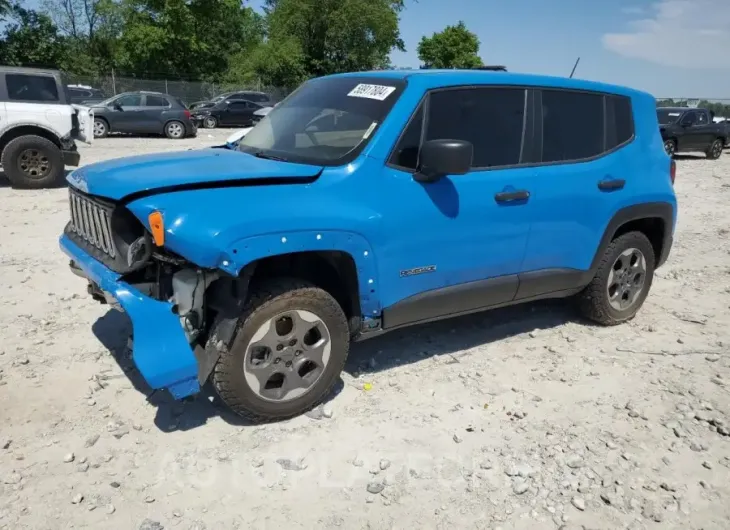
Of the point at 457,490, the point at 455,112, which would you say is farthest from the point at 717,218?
the point at 457,490

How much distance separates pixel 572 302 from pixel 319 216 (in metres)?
2.84

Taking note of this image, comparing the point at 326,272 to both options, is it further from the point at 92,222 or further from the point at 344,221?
the point at 92,222

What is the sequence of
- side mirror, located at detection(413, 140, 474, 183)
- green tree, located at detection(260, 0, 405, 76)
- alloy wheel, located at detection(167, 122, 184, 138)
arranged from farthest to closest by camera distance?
green tree, located at detection(260, 0, 405, 76) < alloy wheel, located at detection(167, 122, 184, 138) < side mirror, located at detection(413, 140, 474, 183)

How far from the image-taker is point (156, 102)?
19.8 metres

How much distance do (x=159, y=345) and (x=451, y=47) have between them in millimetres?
67807

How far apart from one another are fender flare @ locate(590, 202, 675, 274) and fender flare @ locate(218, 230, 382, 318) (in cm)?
203

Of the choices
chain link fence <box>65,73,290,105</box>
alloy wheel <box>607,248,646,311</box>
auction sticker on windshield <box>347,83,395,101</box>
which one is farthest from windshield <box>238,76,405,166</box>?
chain link fence <box>65,73,290,105</box>

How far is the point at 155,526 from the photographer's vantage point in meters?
2.64

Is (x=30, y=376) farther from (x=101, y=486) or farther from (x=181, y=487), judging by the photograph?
(x=181, y=487)

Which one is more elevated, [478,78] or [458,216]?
[478,78]

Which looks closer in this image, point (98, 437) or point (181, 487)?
point (181, 487)

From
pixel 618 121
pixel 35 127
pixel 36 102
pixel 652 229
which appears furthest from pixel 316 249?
pixel 36 102

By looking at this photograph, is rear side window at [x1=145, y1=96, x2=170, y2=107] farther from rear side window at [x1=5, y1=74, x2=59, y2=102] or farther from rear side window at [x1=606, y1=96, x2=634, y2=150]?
rear side window at [x1=606, y1=96, x2=634, y2=150]

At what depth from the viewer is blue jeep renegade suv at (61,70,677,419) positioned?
3.05 m
